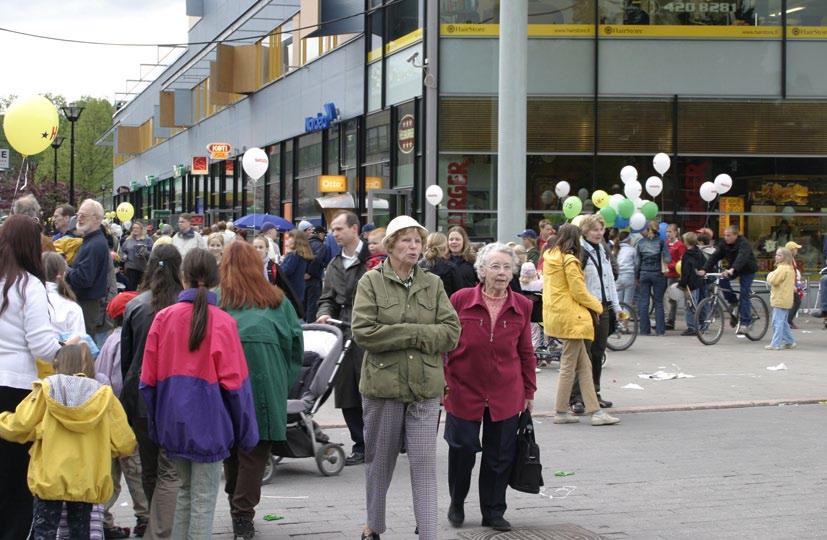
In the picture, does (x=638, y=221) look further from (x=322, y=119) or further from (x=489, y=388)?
(x=489, y=388)

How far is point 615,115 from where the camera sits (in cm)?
2542

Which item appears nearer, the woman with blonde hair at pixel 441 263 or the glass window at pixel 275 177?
the woman with blonde hair at pixel 441 263

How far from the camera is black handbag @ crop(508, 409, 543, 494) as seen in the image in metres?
7.50

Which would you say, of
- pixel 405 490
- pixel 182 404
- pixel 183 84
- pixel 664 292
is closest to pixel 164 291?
pixel 182 404

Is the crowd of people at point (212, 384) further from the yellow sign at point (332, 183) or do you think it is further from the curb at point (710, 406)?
the yellow sign at point (332, 183)

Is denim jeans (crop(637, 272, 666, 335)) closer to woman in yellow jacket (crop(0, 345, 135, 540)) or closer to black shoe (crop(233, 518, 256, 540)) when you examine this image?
black shoe (crop(233, 518, 256, 540))

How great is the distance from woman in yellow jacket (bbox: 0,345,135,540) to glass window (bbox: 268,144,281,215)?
106 ft

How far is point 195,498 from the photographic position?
6.34 metres

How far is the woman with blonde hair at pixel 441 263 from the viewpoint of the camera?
39.2ft

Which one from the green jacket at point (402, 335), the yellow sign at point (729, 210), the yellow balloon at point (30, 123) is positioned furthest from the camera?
the yellow sign at point (729, 210)

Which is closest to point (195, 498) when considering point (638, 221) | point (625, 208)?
point (625, 208)

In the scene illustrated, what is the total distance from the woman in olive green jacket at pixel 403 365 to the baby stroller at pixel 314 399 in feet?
6.33

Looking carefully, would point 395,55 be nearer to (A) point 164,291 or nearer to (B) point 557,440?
(B) point 557,440

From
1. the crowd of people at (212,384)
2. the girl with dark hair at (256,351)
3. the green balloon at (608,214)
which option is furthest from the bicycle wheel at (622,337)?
the girl with dark hair at (256,351)
